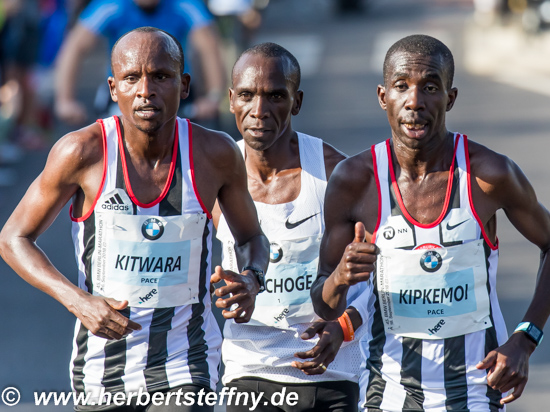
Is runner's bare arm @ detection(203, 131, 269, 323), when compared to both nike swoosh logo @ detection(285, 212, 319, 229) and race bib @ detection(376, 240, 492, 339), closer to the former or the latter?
nike swoosh logo @ detection(285, 212, 319, 229)

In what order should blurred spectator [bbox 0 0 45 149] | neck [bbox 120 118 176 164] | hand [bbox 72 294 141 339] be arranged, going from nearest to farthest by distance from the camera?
hand [bbox 72 294 141 339] → neck [bbox 120 118 176 164] → blurred spectator [bbox 0 0 45 149]

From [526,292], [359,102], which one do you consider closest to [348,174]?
[526,292]

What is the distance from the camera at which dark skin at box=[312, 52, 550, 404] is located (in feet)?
12.3

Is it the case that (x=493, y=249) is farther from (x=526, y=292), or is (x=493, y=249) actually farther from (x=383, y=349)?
(x=526, y=292)

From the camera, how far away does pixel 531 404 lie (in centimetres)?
620

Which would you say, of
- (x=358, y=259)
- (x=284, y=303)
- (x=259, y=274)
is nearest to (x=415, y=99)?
(x=358, y=259)

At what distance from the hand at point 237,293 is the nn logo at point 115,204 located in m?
0.46

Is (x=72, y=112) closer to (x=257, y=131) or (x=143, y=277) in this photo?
(x=257, y=131)

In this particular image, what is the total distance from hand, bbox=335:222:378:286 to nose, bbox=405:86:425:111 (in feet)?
1.61

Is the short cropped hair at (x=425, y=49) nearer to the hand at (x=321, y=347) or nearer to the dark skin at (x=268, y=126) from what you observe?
the dark skin at (x=268, y=126)

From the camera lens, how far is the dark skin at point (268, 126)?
447 centimetres

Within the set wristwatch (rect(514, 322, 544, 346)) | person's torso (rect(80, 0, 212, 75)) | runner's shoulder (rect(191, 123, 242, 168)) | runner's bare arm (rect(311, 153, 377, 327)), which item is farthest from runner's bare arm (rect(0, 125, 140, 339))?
person's torso (rect(80, 0, 212, 75))

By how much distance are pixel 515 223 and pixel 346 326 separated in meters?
0.81

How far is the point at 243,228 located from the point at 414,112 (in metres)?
0.92
